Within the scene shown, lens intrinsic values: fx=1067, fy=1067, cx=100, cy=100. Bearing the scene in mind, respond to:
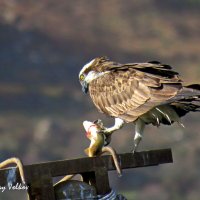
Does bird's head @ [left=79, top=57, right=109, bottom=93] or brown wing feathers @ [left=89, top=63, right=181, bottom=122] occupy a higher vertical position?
bird's head @ [left=79, top=57, right=109, bottom=93]

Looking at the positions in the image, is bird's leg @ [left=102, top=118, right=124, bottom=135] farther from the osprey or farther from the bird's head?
the bird's head

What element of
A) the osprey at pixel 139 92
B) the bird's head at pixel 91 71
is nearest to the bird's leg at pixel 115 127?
the osprey at pixel 139 92

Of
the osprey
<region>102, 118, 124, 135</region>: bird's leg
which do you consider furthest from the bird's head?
<region>102, 118, 124, 135</region>: bird's leg

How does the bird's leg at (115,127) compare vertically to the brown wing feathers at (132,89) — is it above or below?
below

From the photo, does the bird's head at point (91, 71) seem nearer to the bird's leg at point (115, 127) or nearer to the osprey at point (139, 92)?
the osprey at point (139, 92)

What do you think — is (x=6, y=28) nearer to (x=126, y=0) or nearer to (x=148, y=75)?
(x=126, y=0)

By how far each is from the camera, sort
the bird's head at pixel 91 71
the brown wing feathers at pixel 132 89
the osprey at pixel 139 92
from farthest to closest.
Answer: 1. the bird's head at pixel 91 71
2. the brown wing feathers at pixel 132 89
3. the osprey at pixel 139 92

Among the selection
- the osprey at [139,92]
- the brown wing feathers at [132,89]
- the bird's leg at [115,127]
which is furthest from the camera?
the brown wing feathers at [132,89]

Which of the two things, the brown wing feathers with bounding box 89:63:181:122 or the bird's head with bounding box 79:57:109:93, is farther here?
the bird's head with bounding box 79:57:109:93

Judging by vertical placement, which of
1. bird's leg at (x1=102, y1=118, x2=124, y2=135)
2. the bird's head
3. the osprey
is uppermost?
the bird's head

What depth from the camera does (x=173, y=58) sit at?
2611 centimetres

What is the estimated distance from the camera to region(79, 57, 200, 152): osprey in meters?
7.25

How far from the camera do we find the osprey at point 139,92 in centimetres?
725

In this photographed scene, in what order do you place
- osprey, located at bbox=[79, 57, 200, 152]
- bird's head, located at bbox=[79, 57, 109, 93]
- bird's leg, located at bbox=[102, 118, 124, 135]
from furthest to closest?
bird's head, located at bbox=[79, 57, 109, 93], osprey, located at bbox=[79, 57, 200, 152], bird's leg, located at bbox=[102, 118, 124, 135]
